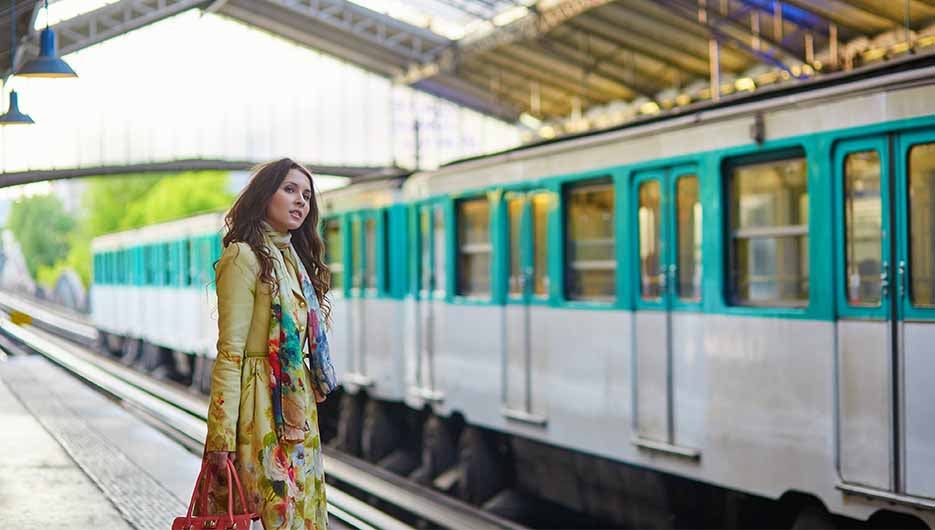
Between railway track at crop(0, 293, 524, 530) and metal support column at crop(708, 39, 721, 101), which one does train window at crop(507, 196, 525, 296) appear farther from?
metal support column at crop(708, 39, 721, 101)

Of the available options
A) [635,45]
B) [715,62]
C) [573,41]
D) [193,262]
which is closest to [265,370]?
[193,262]

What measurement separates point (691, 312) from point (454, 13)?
2432cm

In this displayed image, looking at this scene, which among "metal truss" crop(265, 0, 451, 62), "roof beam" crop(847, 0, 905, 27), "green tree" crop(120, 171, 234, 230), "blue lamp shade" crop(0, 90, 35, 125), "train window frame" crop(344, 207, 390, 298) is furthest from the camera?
"green tree" crop(120, 171, 234, 230)

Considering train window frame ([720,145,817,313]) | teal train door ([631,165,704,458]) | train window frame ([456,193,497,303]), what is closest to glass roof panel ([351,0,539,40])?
train window frame ([456,193,497,303])

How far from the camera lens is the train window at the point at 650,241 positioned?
928cm

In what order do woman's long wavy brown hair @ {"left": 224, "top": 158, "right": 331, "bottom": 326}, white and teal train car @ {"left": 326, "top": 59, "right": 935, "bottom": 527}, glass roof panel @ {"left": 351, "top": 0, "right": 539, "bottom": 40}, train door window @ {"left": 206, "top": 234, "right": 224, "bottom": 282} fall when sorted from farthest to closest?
1. glass roof panel @ {"left": 351, "top": 0, "right": 539, "bottom": 40}
2. train door window @ {"left": 206, "top": 234, "right": 224, "bottom": 282}
3. white and teal train car @ {"left": 326, "top": 59, "right": 935, "bottom": 527}
4. woman's long wavy brown hair @ {"left": 224, "top": 158, "right": 331, "bottom": 326}

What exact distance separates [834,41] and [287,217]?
1994 cm

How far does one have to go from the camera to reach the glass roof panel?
97.6 feet

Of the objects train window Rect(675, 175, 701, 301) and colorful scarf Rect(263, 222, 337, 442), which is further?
train window Rect(675, 175, 701, 301)

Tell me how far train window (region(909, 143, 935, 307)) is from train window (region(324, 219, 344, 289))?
10.3 metres

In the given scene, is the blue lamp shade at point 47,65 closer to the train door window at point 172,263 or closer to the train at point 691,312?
the train at point 691,312

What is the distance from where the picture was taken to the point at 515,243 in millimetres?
11688

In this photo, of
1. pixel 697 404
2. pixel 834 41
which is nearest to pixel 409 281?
pixel 697 404

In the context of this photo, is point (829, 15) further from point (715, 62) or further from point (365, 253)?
point (365, 253)
